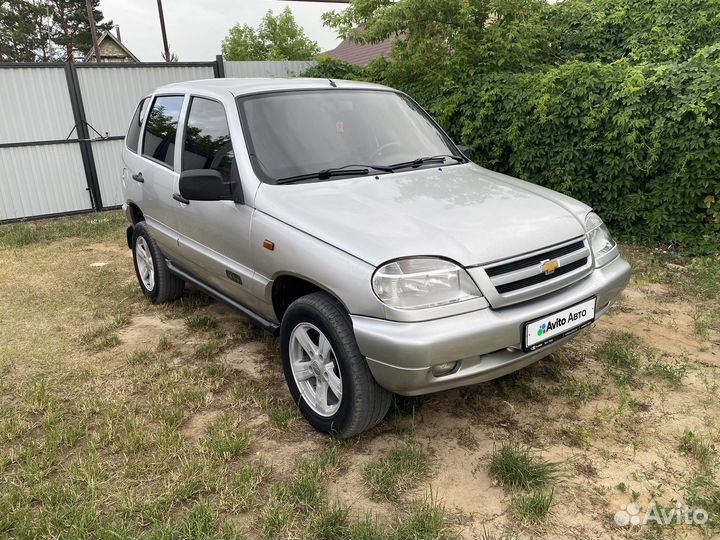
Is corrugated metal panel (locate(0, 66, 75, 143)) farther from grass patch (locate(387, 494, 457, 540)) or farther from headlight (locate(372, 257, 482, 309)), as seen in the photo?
grass patch (locate(387, 494, 457, 540))

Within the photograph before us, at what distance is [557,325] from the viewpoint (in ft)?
8.92

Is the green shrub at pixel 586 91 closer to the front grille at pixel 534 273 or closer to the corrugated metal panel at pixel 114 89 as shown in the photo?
the front grille at pixel 534 273

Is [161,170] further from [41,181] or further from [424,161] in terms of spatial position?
[41,181]

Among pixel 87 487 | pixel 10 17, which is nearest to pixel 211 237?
pixel 87 487

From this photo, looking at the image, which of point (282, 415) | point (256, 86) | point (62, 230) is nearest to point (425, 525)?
point (282, 415)

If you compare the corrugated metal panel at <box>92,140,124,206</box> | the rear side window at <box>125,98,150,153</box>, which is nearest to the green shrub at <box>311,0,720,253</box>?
the rear side window at <box>125,98,150,153</box>

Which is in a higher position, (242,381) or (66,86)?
(66,86)

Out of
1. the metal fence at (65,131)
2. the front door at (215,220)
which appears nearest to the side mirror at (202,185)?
the front door at (215,220)

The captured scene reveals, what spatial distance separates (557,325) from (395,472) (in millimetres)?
1084

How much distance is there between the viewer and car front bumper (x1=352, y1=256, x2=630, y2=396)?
2.37 metres

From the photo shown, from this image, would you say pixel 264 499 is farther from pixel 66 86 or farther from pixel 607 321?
pixel 66 86

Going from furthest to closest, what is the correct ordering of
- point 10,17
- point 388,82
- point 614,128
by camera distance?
point 10,17 < point 388,82 < point 614,128

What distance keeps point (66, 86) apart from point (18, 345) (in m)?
6.82

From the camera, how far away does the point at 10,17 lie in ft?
129
